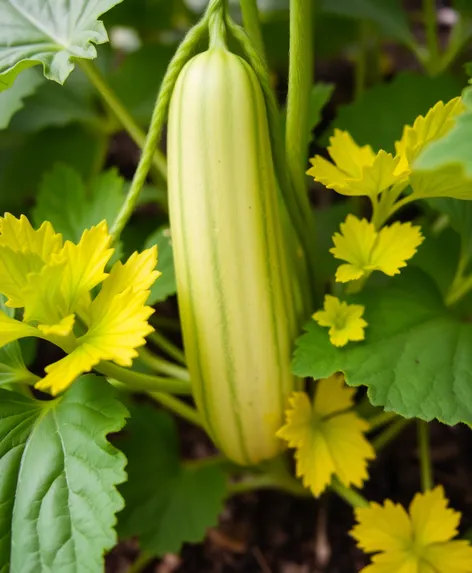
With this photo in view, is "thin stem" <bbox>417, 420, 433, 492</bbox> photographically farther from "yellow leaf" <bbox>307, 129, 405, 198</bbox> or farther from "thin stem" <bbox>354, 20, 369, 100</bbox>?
"thin stem" <bbox>354, 20, 369, 100</bbox>

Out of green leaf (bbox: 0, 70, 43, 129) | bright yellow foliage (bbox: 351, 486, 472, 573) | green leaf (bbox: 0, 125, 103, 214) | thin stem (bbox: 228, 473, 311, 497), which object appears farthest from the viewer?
green leaf (bbox: 0, 125, 103, 214)

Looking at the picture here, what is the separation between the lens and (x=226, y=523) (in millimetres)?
909

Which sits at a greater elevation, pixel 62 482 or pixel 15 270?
pixel 15 270

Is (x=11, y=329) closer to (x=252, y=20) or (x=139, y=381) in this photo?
(x=139, y=381)

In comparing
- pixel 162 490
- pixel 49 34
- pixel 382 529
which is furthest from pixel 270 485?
pixel 49 34

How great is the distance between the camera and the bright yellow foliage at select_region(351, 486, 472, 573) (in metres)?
0.60

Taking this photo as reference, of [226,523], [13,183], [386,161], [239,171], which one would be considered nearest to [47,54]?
[239,171]

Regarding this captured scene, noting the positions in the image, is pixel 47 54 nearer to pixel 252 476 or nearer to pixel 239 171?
pixel 239 171

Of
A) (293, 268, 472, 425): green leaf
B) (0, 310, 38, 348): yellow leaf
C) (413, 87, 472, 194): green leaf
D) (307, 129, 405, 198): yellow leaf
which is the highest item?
(307, 129, 405, 198): yellow leaf

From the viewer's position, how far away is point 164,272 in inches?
28.2

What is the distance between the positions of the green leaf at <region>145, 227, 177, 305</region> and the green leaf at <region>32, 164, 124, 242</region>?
6cm

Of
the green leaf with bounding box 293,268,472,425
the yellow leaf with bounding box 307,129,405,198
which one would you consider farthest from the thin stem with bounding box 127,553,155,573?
the yellow leaf with bounding box 307,129,405,198

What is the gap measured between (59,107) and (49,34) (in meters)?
0.40

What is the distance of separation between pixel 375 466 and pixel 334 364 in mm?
392
